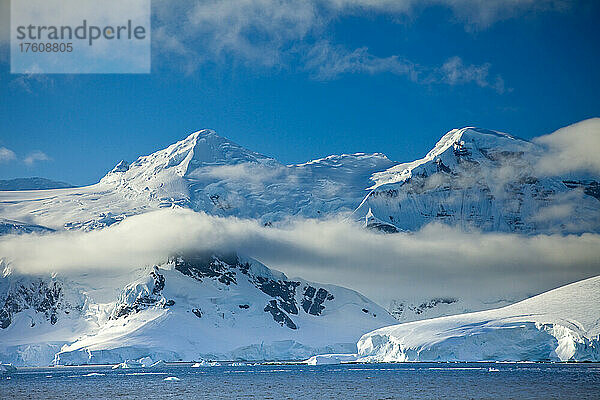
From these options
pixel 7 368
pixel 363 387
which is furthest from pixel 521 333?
pixel 7 368

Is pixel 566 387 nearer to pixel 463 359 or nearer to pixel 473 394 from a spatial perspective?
pixel 473 394

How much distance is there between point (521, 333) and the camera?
484ft

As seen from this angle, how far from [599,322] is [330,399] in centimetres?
6849

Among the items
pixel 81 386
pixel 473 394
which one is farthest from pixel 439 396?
pixel 81 386

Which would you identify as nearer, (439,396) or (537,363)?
(439,396)

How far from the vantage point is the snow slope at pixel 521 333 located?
451ft

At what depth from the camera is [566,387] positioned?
297ft

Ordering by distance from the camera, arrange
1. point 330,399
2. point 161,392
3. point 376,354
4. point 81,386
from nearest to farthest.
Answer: point 330,399 → point 161,392 → point 81,386 → point 376,354

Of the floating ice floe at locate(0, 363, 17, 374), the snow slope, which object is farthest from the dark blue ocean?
the floating ice floe at locate(0, 363, 17, 374)

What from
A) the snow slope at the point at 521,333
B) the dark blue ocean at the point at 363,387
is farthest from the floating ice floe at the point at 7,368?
the snow slope at the point at 521,333

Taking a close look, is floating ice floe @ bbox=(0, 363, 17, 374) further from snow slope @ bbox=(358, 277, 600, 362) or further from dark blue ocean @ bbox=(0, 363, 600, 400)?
snow slope @ bbox=(358, 277, 600, 362)

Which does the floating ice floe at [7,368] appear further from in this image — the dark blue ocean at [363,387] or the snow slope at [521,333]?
the snow slope at [521,333]

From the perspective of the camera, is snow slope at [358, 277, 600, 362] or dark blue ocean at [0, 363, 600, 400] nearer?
dark blue ocean at [0, 363, 600, 400]

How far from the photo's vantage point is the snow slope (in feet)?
451
